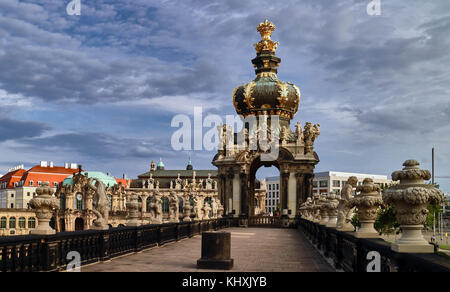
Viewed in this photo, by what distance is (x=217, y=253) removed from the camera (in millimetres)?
14625

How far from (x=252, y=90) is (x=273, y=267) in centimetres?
3902

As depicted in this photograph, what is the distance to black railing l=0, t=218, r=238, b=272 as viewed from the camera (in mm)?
11020

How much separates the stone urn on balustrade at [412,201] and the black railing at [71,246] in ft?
25.4

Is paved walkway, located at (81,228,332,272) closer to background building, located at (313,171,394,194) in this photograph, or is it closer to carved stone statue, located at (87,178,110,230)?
carved stone statue, located at (87,178,110,230)

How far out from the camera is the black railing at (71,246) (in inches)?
434

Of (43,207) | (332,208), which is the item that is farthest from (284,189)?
(43,207)

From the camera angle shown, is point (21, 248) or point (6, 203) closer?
point (21, 248)

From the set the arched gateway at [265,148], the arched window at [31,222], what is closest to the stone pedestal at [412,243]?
the arched gateway at [265,148]

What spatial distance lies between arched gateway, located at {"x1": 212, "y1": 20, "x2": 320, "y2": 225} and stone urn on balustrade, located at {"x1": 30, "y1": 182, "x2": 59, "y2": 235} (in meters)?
35.3

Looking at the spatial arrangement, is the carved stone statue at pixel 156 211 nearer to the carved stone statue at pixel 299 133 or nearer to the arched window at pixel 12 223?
the carved stone statue at pixel 299 133

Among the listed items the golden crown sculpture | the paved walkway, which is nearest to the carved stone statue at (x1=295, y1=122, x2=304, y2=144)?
the golden crown sculpture
